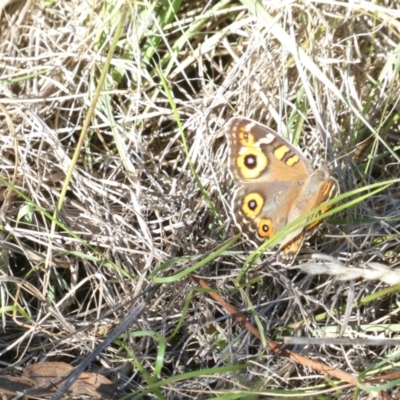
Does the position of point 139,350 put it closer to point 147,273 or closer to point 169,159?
point 147,273

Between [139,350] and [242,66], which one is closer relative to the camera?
[139,350]

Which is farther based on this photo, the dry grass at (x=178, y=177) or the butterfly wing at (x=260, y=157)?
the butterfly wing at (x=260, y=157)

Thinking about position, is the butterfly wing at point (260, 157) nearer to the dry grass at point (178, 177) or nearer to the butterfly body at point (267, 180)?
the butterfly body at point (267, 180)

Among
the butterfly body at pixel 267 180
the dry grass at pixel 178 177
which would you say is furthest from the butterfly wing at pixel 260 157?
the dry grass at pixel 178 177

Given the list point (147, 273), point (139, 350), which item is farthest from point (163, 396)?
point (147, 273)

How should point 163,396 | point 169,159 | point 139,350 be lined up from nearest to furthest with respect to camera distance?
point 163,396, point 139,350, point 169,159

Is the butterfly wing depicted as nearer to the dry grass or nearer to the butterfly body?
the butterfly body

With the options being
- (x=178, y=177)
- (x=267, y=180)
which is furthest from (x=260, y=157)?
(x=178, y=177)
